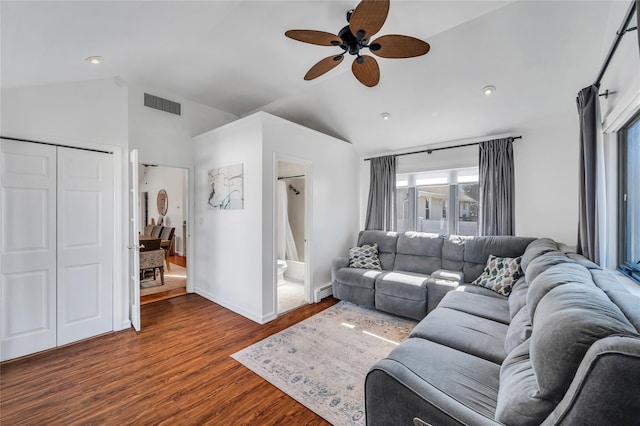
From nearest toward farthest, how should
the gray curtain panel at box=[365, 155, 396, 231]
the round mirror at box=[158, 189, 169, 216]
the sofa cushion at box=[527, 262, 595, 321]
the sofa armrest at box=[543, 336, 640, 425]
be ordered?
the sofa armrest at box=[543, 336, 640, 425] < the sofa cushion at box=[527, 262, 595, 321] < the gray curtain panel at box=[365, 155, 396, 231] < the round mirror at box=[158, 189, 169, 216]

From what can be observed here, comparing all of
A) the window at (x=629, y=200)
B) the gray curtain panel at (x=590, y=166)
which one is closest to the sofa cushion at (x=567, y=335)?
the window at (x=629, y=200)

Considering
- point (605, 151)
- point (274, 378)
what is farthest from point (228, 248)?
point (605, 151)

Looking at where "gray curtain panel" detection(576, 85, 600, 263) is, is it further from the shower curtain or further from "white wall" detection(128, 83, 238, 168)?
"white wall" detection(128, 83, 238, 168)

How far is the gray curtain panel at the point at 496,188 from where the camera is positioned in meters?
3.46

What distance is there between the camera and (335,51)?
2.81m

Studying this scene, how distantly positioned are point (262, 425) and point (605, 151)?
3.48m

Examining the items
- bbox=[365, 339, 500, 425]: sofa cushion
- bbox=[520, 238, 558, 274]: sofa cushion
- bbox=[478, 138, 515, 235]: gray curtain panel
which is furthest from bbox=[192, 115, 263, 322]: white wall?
bbox=[478, 138, 515, 235]: gray curtain panel

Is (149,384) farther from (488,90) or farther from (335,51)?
(488,90)

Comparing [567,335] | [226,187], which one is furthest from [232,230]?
[567,335]

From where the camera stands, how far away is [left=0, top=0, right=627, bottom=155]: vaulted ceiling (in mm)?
1822

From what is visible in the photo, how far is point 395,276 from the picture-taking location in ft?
11.4

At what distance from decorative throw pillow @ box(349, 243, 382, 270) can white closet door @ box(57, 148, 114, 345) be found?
306 centimetres

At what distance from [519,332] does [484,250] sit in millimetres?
2153

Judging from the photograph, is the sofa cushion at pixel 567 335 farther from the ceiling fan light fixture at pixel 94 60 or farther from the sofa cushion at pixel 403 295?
the ceiling fan light fixture at pixel 94 60
